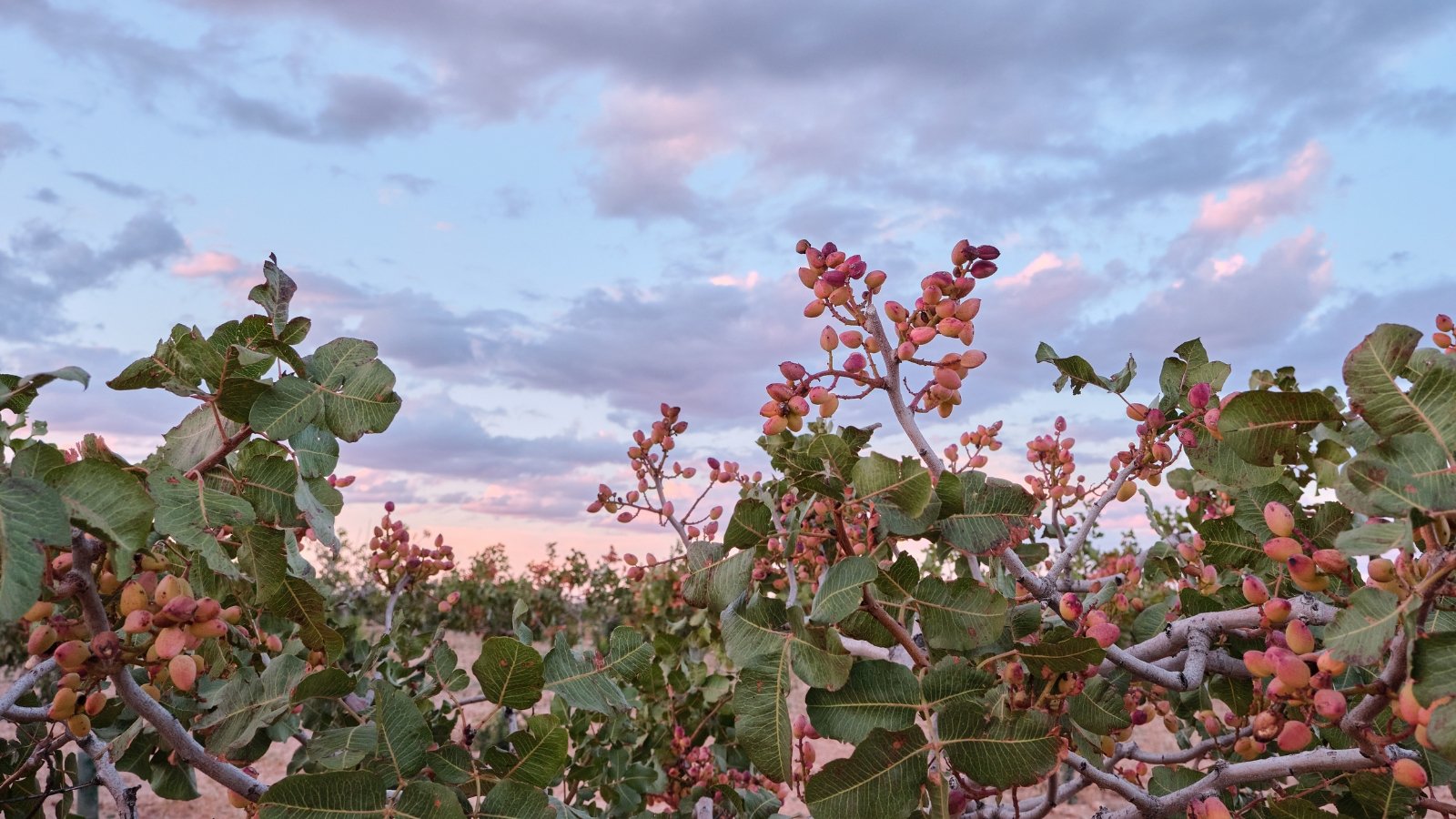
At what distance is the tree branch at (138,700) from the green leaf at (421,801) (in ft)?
0.75

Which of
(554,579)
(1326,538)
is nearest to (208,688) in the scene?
(1326,538)

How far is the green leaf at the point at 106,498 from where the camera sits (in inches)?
35.3

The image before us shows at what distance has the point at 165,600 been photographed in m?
1.06

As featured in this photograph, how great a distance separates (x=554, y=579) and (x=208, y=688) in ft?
32.9

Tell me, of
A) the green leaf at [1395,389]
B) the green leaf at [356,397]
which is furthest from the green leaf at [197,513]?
the green leaf at [1395,389]

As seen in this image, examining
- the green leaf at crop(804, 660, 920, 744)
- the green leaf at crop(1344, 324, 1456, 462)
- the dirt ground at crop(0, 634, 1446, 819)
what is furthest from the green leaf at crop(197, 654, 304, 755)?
the dirt ground at crop(0, 634, 1446, 819)

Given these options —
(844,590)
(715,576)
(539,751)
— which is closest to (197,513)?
(539,751)

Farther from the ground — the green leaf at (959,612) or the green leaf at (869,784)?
the green leaf at (959,612)

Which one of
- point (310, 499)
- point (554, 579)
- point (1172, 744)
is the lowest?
point (1172, 744)

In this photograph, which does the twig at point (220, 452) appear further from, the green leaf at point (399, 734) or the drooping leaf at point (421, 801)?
the drooping leaf at point (421, 801)

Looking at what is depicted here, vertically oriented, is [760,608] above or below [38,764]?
above

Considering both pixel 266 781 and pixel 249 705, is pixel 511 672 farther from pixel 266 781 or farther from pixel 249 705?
pixel 266 781

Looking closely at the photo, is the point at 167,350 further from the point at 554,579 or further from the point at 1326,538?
the point at 554,579

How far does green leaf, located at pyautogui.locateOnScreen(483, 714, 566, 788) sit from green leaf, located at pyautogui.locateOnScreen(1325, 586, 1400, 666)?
814 mm
